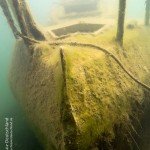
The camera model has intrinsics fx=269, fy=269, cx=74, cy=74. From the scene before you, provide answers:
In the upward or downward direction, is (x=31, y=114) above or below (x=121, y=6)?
below

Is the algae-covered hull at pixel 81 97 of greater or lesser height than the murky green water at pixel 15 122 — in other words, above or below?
above

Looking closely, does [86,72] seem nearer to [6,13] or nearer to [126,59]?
[126,59]

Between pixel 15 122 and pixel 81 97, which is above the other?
pixel 81 97

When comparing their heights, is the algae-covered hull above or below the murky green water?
above

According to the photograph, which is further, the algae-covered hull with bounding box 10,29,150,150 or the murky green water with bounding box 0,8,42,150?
the murky green water with bounding box 0,8,42,150

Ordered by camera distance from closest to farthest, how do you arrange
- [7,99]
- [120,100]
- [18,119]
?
[120,100]
[18,119]
[7,99]

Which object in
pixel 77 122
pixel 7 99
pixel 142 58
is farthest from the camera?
pixel 7 99

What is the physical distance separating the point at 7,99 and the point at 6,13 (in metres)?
6.77

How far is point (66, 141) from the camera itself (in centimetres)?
553

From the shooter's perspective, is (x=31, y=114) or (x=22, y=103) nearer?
(x=31, y=114)

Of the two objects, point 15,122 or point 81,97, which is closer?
point 81,97

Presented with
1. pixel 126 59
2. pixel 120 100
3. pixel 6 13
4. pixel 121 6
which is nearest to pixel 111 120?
pixel 120 100

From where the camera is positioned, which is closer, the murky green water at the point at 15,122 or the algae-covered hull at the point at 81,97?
the algae-covered hull at the point at 81,97

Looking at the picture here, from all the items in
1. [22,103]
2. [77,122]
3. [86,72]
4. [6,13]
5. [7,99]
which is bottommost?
[7,99]
